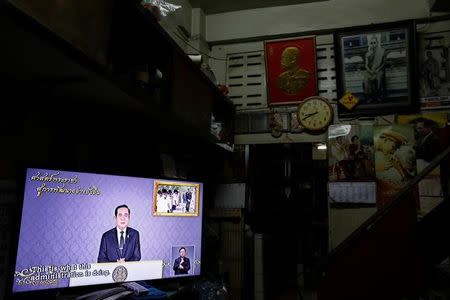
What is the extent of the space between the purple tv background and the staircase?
33.5 inches

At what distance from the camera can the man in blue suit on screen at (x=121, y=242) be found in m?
1.65

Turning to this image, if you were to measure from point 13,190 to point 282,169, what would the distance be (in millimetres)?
2849

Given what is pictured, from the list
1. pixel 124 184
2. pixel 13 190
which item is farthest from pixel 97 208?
pixel 13 190

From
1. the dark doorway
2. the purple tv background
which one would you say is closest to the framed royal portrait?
the dark doorway

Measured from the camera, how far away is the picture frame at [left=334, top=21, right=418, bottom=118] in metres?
2.90

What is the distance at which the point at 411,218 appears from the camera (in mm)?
1997

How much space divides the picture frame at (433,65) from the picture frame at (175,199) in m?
2.08

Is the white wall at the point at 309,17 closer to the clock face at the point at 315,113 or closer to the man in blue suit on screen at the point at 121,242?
the clock face at the point at 315,113

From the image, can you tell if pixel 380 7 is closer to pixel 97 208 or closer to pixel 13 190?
pixel 97 208

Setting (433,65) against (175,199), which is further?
(433,65)

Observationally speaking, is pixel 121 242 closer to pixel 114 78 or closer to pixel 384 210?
pixel 114 78

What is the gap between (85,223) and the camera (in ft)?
5.18

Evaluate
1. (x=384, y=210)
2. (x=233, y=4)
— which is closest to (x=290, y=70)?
(x=233, y=4)

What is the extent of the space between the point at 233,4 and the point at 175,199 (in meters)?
2.20
